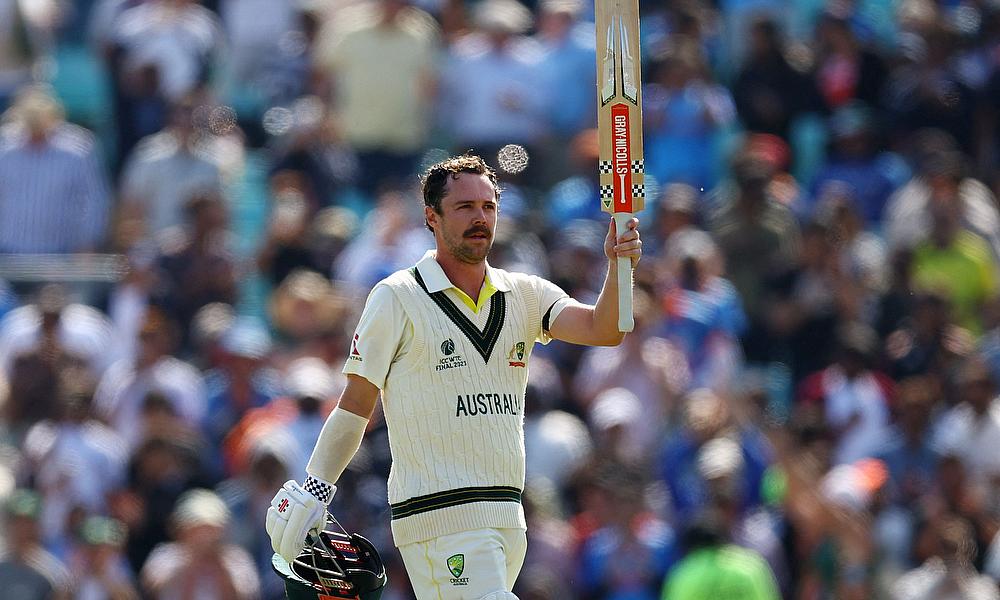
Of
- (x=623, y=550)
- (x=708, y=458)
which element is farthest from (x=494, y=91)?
(x=623, y=550)

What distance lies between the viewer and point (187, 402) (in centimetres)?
1264

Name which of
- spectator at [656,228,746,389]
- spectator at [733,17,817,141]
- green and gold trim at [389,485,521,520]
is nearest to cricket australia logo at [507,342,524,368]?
green and gold trim at [389,485,521,520]

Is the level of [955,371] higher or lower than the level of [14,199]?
lower

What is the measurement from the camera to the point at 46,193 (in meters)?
14.8

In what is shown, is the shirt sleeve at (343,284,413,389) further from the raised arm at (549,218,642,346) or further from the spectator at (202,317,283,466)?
the spectator at (202,317,283,466)

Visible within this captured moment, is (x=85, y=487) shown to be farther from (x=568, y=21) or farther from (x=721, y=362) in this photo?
(x=568, y=21)

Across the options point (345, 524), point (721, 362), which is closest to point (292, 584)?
point (345, 524)

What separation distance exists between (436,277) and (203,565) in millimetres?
4787

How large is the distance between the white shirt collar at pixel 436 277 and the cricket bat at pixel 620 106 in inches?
20.4

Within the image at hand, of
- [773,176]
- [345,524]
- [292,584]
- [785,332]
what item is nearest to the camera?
[292,584]

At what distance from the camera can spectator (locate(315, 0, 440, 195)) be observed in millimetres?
15055

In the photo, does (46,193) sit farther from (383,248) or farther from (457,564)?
(457,564)

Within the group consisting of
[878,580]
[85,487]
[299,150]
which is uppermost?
[299,150]

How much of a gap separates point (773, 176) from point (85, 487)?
5602mm
